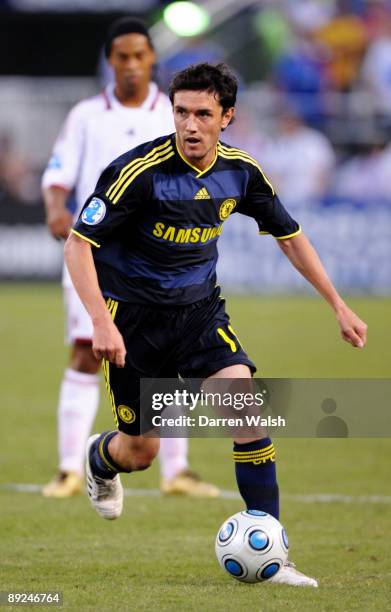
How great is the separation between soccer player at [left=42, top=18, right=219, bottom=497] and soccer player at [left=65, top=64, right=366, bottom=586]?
183cm

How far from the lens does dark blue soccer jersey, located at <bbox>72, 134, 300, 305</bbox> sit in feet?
18.0

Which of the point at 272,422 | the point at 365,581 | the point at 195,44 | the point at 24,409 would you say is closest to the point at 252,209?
the point at 272,422

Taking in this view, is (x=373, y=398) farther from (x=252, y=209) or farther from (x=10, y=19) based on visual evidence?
(x=10, y=19)

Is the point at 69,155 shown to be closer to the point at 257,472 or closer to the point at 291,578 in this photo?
the point at 257,472

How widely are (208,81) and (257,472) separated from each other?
162cm

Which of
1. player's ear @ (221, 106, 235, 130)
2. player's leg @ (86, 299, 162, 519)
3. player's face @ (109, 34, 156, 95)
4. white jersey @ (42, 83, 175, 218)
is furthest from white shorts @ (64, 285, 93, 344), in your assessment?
player's ear @ (221, 106, 235, 130)

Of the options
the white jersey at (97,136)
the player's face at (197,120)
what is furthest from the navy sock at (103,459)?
the white jersey at (97,136)

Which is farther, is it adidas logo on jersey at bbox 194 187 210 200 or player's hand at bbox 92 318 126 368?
adidas logo on jersey at bbox 194 187 210 200

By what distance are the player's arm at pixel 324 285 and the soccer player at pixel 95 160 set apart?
2231 millimetres

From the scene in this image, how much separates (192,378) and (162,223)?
27.1 inches

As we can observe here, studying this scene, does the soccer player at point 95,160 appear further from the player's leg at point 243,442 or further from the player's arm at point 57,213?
the player's leg at point 243,442

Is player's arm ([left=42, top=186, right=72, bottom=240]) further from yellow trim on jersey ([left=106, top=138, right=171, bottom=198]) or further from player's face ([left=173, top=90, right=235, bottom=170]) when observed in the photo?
player's face ([left=173, top=90, right=235, bottom=170])

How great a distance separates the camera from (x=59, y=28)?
24.2 m

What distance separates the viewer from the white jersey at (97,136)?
7965 millimetres
